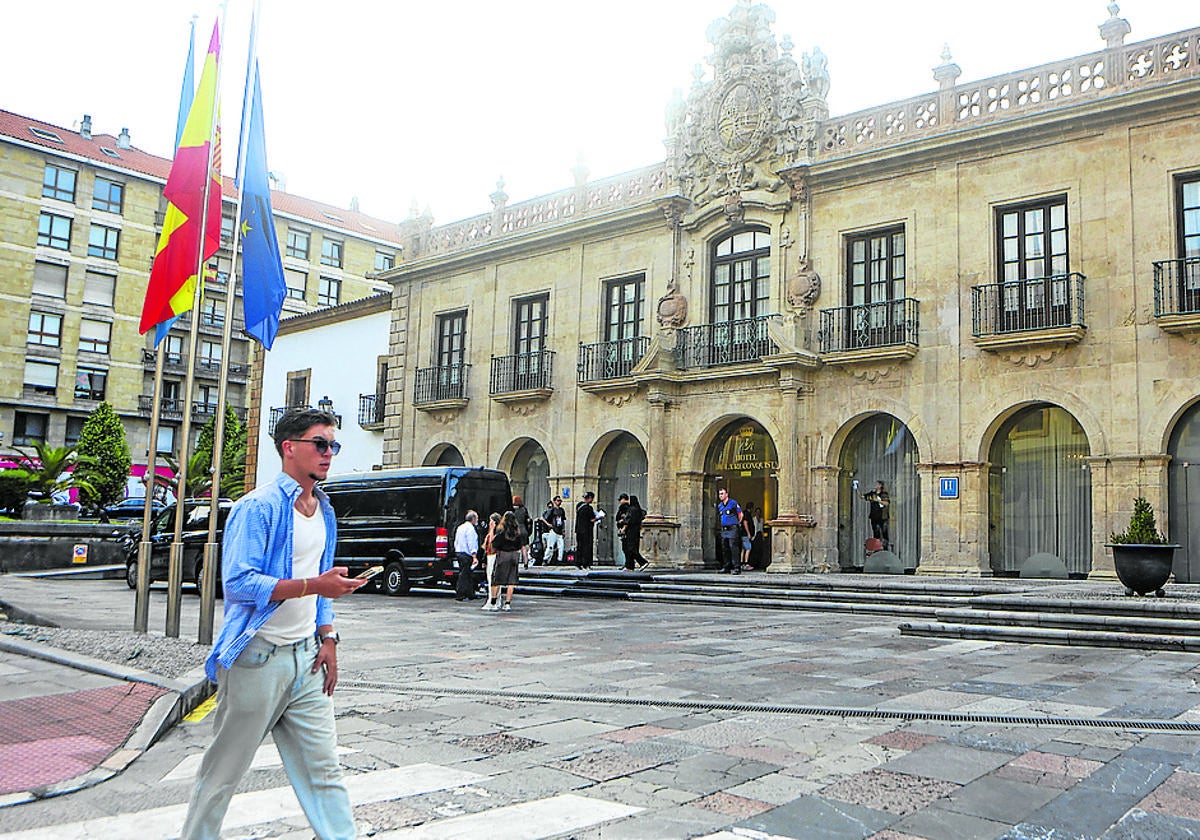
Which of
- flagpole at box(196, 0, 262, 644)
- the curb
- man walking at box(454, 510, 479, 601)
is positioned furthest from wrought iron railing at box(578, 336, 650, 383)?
the curb

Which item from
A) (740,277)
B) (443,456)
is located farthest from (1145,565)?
(443,456)

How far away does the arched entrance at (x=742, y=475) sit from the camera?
73.2 ft

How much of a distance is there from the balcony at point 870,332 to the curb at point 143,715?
14815mm

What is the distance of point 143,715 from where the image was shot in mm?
6430

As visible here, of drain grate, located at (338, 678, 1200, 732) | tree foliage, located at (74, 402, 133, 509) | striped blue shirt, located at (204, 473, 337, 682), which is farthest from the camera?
tree foliage, located at (74, 402, 133, 509)

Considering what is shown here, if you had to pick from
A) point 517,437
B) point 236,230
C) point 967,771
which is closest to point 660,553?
point 517,437

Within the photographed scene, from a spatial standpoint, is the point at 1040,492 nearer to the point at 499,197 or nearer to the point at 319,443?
the point at 499,197

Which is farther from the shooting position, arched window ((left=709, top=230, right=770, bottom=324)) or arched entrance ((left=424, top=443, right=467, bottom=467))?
arched entrance ((left=424, top=443, right=467, bottom=467))

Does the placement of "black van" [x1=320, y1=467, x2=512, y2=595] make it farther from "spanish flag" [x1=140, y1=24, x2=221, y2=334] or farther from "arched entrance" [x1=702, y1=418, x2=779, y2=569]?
"spanish flag" [x1=140, y1=24, x2=221, y2=334]

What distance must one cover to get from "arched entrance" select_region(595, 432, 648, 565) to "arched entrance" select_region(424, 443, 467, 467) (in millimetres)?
5099

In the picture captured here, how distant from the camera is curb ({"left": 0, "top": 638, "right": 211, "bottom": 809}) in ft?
16.1

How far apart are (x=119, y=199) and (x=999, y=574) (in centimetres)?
4892

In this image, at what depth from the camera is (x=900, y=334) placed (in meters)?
19.8

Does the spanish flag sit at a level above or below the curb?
above
